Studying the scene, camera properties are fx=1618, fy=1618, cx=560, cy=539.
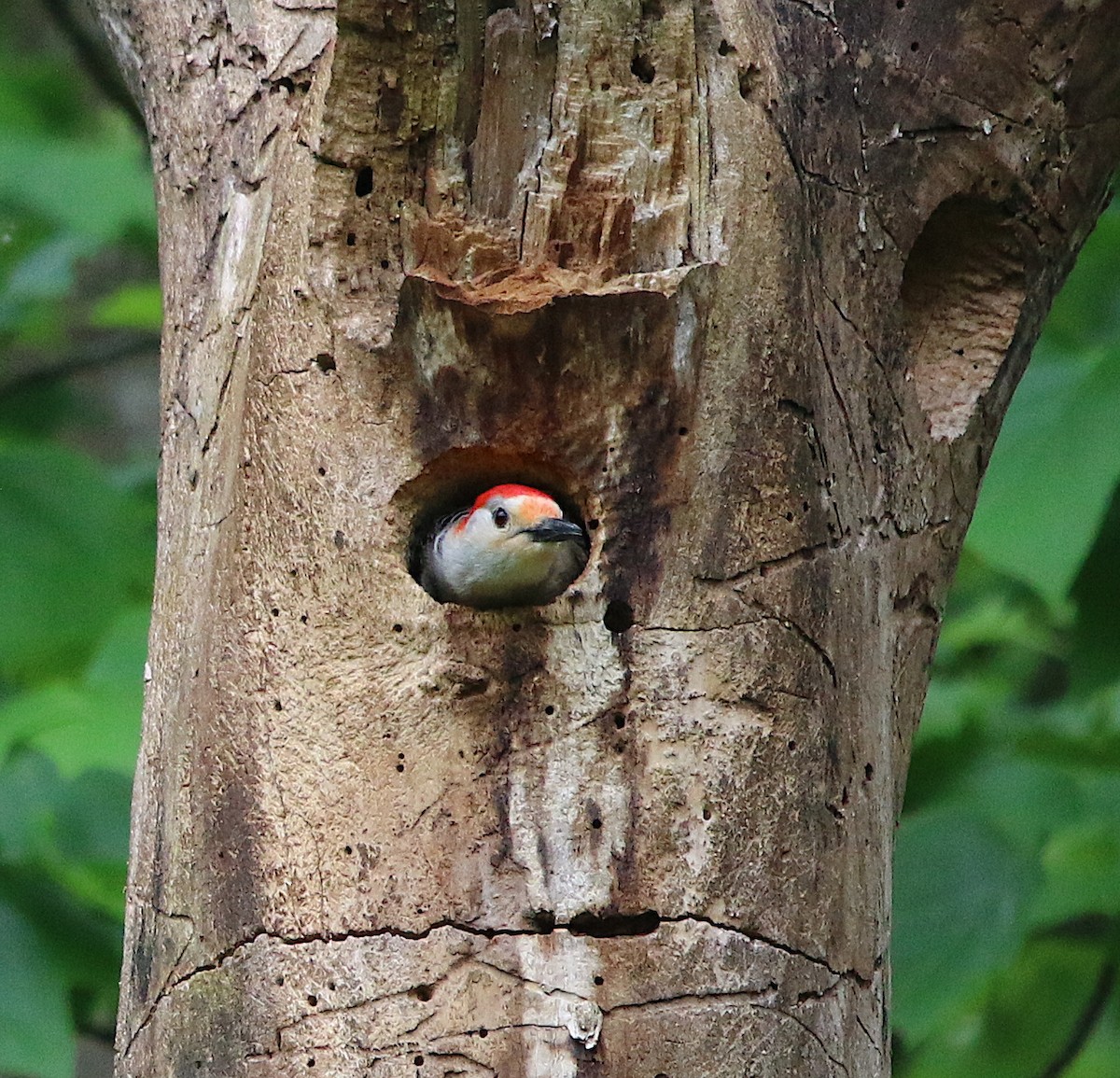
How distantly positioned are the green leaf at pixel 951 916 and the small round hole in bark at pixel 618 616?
4.85 feet

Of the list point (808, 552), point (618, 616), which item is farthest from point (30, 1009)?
point (808, 552)

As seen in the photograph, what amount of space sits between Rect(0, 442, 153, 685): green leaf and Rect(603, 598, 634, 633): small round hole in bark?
1865 mm

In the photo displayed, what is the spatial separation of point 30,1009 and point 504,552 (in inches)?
64.4

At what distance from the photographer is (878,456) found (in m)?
3.49

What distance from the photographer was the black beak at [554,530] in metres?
3.32

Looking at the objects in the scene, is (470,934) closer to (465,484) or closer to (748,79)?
(465,484)

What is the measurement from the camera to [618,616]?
124 inches

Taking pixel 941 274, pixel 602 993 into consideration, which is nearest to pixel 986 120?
pixel 941 274

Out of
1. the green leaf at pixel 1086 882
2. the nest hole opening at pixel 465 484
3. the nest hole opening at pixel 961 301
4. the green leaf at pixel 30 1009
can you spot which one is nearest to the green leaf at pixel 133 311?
the green leaf at pixel 30 1009

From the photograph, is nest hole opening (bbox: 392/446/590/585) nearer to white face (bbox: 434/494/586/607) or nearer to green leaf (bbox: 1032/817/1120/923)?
white face (bbox: 434/494/586/607)

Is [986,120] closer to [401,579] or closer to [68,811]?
[401,579]

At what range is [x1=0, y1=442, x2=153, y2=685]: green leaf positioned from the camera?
434 centimetres

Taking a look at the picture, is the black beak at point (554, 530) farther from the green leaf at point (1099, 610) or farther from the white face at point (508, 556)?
the green leaf at point (1099, 610)

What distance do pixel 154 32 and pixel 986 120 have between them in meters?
1.95
